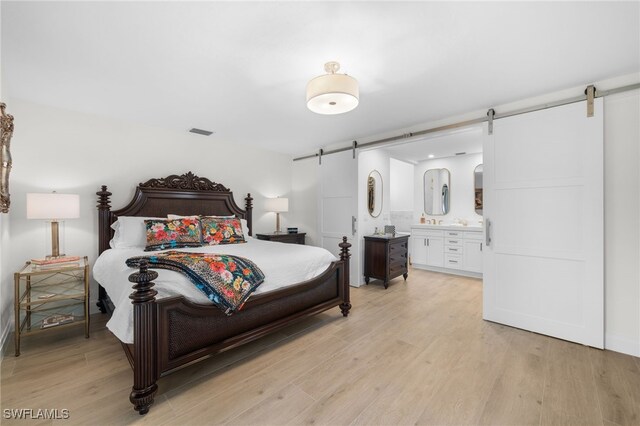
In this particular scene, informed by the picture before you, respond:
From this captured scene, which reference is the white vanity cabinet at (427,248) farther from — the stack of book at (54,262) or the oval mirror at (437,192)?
the stack of book at (54,262)

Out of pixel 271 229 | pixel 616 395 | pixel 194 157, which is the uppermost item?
pixel 194 157

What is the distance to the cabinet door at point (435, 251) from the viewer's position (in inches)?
210

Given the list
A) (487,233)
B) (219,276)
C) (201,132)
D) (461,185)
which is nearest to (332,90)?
(219,276)

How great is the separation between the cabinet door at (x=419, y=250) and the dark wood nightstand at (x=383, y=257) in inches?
42.3

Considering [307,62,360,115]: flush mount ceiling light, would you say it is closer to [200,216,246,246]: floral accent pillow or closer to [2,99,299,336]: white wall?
[200,216,246,246]: floral accent pillow

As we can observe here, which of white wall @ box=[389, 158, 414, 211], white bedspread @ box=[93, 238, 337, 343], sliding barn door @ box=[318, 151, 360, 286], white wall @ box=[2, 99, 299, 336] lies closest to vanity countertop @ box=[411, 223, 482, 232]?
white wall @ box=[389, 158, 414, 211]

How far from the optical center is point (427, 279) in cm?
488

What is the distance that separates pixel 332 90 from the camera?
2.00 meters

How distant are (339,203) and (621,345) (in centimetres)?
349

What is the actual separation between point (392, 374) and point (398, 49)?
2.37 m

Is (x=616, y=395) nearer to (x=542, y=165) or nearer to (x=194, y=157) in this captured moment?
(x=542, y=165)

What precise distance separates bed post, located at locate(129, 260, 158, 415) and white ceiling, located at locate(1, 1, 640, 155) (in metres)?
1.54

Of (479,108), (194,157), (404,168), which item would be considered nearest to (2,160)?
(194,157)

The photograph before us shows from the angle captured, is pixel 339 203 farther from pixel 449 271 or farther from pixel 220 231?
pixel 449 271
